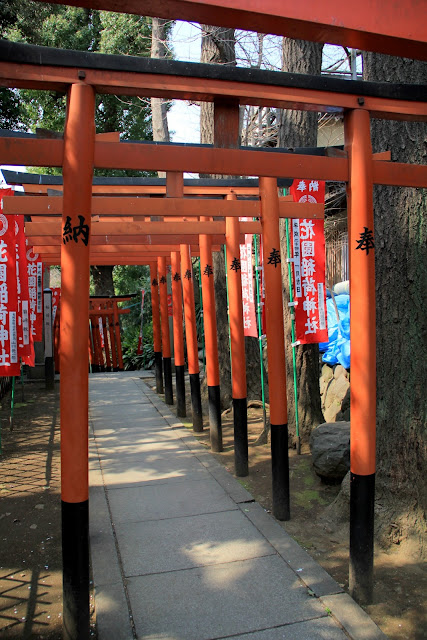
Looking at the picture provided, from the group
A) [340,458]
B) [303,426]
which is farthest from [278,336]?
[303,426]

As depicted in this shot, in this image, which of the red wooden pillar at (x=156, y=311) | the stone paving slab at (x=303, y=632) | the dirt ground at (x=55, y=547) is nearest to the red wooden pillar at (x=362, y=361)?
the dirt ground at (x=55, y=547)


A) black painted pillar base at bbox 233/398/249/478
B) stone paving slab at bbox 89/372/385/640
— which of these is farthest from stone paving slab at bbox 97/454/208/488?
black painted pillar base at bbox 233/398/249/478

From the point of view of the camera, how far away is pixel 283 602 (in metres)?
3.61

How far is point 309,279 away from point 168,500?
304 cm

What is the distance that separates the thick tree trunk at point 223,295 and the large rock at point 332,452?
176 inches

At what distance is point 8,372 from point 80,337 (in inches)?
182

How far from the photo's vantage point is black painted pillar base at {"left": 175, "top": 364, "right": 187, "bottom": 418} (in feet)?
33.1

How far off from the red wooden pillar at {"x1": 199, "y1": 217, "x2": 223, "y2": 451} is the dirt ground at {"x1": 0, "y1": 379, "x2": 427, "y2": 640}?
1.21 ft

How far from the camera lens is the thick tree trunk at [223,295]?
10.2m

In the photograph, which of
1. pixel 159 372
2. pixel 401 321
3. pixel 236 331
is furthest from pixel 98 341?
pixel 401 321

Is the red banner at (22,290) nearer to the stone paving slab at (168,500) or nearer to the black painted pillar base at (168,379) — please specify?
the stone paving slab at (168,500)

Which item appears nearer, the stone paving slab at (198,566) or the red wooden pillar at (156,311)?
the stone paving slab at (198,566)

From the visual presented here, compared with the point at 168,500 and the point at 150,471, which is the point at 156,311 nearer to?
the point at 150,471

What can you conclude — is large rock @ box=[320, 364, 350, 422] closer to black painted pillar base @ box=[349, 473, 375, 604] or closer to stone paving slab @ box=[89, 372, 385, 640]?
stone paving slab @ box=[89, 372, 385, 640]
